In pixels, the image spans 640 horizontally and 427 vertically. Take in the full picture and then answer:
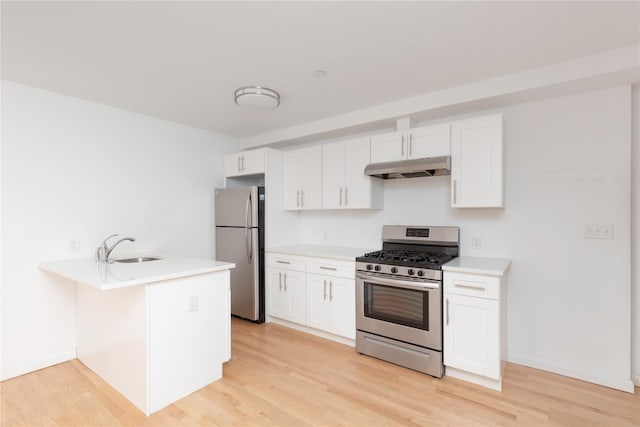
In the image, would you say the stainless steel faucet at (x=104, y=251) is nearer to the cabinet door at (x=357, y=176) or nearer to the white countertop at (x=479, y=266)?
the cabinet door at (x=357, y=176)

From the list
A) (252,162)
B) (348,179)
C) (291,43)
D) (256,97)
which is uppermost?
(291,43)

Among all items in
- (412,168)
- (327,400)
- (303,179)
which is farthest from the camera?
(303,179)

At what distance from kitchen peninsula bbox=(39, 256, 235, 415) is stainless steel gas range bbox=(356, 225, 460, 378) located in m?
1.26

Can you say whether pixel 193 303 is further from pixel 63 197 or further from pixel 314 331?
pixel 63 197

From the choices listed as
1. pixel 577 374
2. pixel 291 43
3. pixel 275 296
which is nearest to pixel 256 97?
pixel 291 43

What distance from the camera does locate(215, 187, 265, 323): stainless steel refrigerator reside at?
375 cm

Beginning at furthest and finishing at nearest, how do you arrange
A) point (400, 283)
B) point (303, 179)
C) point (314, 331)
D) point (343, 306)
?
point (303, 179), point (314, 331), point (343, 306), point (400, 283)

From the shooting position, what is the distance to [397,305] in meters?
2.75

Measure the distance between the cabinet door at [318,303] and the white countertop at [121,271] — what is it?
1130 millimetres

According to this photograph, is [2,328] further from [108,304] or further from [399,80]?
[399,80]

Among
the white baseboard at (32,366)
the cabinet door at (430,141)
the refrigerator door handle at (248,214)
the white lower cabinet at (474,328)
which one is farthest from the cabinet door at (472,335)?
the white baseboard at (32,366)

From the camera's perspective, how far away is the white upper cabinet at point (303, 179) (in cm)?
375

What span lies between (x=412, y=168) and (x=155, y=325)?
241cm

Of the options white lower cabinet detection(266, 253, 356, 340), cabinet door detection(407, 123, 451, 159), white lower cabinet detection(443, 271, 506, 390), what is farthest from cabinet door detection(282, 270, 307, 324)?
cabinet door detection(407, 123, 451, 159)
